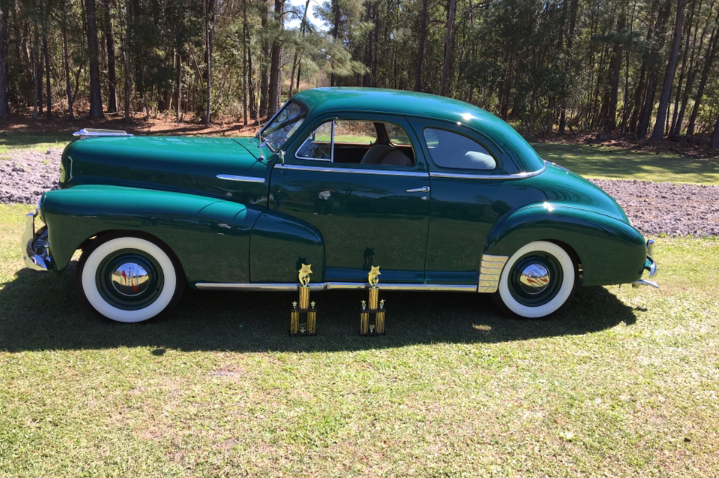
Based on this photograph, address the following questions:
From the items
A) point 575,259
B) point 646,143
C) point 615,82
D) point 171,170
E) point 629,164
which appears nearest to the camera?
point 171,170

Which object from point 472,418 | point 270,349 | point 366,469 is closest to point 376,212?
point 270,349

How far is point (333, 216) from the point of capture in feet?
13.2

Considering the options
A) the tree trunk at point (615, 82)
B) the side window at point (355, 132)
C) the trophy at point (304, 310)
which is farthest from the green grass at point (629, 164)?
the trophy at point (304, 310)

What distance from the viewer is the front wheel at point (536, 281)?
437 cm

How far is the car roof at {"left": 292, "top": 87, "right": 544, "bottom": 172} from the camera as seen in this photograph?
4.19 m

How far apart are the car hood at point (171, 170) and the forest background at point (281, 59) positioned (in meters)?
15.8

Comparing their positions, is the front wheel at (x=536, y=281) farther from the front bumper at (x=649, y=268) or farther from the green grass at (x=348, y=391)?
the front bumper at (x=649, y=268)

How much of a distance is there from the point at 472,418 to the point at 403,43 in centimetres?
3810

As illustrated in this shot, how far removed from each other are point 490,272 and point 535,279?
0.46m

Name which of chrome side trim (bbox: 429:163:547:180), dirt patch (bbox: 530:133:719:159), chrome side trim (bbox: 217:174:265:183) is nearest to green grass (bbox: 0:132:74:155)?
chrome side trim (bbox: 217:174:265:183)

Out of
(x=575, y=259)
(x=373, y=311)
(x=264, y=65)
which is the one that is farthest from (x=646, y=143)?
(x=373, y=311)

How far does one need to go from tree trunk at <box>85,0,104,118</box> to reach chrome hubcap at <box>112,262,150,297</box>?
724 inches

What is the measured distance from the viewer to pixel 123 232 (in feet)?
12.5

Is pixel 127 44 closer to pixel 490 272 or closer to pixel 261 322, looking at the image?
pixel 261 322
